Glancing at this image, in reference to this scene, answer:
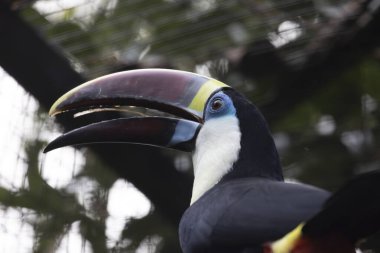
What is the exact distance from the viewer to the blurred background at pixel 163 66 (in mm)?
3000

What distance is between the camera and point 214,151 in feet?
8.97

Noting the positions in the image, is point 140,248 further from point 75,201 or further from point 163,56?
point 163,56

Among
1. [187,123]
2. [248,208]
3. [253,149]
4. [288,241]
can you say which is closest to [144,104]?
[187,123]

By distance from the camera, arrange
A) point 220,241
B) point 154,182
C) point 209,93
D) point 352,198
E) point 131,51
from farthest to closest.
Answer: point 131,51
point 154,182
point 209,93
point 220,241
point 352,198

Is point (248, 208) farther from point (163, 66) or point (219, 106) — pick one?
point (163, 66)

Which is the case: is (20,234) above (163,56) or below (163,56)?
below

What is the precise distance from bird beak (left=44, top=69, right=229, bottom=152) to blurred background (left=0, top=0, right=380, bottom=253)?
0.24m

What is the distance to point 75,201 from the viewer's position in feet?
11.3

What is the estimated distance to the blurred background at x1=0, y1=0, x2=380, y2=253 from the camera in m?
3.00

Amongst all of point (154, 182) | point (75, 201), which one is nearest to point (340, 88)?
point (154, 182)

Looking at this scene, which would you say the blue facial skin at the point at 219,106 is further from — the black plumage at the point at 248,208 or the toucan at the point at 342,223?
the toucan at the point at 342,223

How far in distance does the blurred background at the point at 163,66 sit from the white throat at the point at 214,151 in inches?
10.6

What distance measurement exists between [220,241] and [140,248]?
106cm

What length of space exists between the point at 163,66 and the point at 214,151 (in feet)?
1.90
